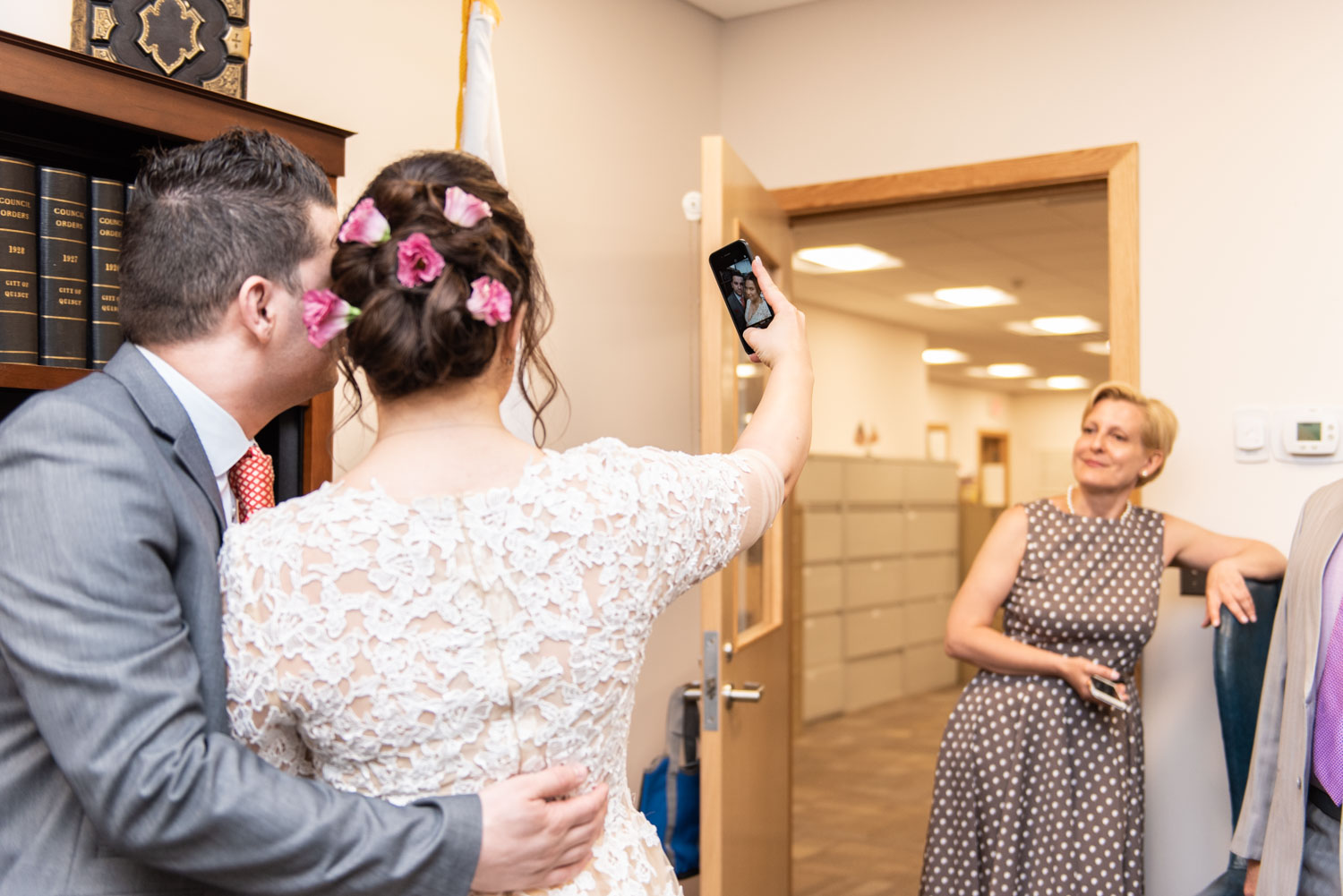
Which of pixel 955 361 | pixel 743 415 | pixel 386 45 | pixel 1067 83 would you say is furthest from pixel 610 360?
pixel 955 361

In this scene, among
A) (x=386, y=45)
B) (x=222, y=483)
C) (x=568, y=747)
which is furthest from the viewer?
(x=386, y=45)

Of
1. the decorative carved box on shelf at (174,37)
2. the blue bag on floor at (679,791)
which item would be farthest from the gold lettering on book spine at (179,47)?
the blue bag on floor at (679,791)

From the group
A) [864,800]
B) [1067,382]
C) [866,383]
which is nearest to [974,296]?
[866,383]

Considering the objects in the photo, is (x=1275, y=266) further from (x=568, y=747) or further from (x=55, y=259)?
(x=55, y=259)

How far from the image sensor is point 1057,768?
7.90 ft

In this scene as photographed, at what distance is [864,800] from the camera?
17.6 feet

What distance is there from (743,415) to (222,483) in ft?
5.63

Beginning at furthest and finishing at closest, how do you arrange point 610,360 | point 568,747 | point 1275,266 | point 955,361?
point 955,361
point 610,360
point 1275,266
point 568,747

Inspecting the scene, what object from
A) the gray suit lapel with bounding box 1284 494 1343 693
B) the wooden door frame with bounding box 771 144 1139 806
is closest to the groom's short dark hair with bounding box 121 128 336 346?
the gray suit lapel with bounding box 1284 494 1343 693

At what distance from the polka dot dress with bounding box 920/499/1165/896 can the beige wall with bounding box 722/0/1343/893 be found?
0.27 m

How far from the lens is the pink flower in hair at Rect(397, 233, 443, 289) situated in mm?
896

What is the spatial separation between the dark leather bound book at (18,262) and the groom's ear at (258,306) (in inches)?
17.1

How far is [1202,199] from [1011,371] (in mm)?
8716

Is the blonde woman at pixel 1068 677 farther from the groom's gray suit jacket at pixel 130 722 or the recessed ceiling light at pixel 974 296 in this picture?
the recessed ceiling light at pixel 974 296
